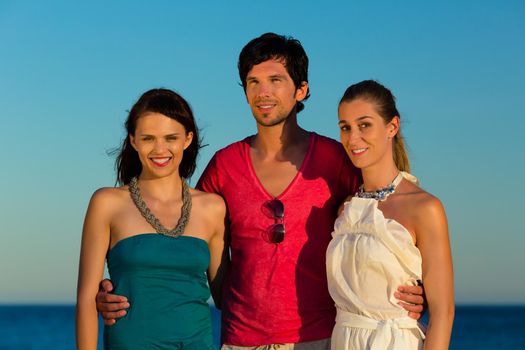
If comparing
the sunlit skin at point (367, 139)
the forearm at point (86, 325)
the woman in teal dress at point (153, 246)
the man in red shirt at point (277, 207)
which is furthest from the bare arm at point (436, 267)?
the forearm at point (86, 325)

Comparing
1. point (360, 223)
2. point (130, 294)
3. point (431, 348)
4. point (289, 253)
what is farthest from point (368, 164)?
point (130, 294)

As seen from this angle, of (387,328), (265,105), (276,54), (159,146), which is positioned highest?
(276,54)

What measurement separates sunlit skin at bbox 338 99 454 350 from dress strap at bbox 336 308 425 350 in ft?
0.39

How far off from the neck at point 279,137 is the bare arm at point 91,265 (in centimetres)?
118

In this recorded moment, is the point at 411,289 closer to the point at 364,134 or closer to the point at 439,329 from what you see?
the point at 439,329

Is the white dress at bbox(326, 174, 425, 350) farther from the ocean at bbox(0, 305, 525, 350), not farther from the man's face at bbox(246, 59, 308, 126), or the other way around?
the ocean at bbox(0, 305, 525, 350)

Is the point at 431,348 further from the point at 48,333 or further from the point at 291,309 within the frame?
the point at 48,333

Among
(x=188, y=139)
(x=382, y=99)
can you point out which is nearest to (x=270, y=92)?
(x=188, y=139)

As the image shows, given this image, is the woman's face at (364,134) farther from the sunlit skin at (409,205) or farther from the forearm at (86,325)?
the forearm at (86,325)

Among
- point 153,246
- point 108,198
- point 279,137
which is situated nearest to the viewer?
point 153,246

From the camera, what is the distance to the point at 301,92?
6.04 metres

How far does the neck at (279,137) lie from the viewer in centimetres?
586

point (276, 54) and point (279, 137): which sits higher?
point (276, 54)

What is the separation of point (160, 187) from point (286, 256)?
2.70 feet
